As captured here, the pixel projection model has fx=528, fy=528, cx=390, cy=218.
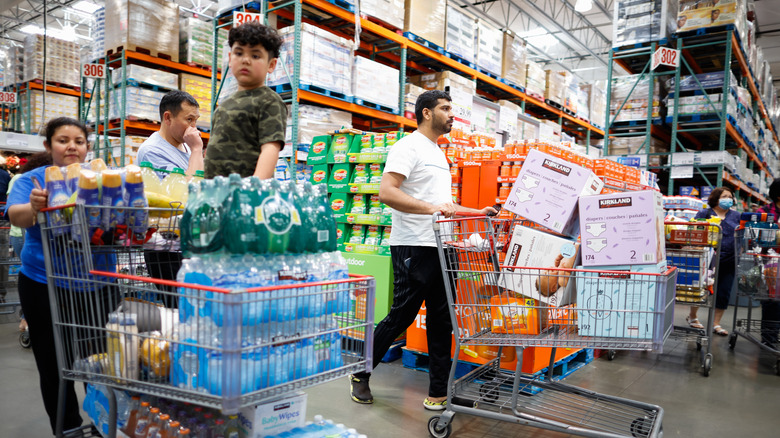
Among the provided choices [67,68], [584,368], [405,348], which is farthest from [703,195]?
[67,68]

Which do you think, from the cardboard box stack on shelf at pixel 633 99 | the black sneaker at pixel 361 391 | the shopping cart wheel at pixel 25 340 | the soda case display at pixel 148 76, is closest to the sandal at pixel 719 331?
the cardboard box stack on shelf at pixel 633 99

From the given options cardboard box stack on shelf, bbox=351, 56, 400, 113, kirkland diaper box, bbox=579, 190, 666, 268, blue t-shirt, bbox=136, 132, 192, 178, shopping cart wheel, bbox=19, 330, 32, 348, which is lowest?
shopping cart wheel, bbox=19, 330, 32, 348

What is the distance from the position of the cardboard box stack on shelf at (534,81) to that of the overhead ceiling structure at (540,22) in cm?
491

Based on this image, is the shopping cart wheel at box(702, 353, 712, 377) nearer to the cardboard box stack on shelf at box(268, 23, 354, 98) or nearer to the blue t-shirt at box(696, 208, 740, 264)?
the blue t-shirt at box(696, 208, 740, 264)

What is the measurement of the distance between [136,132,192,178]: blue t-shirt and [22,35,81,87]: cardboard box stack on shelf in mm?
8866

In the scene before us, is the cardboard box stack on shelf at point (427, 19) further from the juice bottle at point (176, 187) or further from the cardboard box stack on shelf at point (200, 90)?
the juice bottle at point (176, 187)

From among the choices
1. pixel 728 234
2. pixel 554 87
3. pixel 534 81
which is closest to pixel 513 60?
pixel 534 81

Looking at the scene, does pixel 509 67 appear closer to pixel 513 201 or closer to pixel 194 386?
pixel 513 201

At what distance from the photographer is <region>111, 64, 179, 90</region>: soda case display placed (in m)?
7.39

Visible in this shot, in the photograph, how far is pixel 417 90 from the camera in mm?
7254

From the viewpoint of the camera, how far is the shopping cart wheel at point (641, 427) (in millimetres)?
2654

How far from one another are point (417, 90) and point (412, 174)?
4392 mm

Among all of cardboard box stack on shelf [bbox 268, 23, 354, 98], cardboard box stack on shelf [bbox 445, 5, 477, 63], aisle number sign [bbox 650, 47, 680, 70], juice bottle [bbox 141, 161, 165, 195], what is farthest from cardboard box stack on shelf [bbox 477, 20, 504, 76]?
juice bottle [bbox 141, 161, 165, 195]

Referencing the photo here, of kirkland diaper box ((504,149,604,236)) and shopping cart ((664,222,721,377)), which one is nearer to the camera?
kirkland diaper box ((504,149,604,236))
